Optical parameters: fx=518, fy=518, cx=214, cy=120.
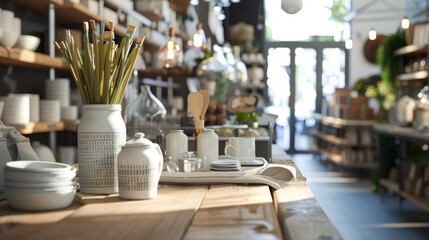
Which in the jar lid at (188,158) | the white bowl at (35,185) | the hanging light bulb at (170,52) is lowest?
the white bowl at (35,185)

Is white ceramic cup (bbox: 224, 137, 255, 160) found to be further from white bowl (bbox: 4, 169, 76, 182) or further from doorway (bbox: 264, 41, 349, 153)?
doorway (bbox: 264, 41, 349, 153)

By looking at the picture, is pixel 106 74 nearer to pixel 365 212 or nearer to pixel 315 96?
pixel 365 212

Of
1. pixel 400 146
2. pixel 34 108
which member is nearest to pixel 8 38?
pixel 34 108

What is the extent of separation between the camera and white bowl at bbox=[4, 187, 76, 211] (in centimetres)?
120

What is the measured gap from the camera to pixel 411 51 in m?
7.05

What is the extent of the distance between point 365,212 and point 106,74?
4737mm

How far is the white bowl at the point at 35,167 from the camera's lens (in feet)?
3.93

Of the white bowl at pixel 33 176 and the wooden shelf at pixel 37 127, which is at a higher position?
the wooden shelf at pixel 37 127

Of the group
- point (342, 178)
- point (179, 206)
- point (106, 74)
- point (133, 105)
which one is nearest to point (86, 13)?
point (133, 105)

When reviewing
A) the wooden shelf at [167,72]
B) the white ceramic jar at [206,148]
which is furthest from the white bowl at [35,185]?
the wooden shelf at [167,72]

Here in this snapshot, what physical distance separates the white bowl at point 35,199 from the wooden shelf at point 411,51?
243 inches

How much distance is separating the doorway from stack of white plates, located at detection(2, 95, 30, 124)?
361 inches

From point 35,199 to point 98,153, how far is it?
229mm

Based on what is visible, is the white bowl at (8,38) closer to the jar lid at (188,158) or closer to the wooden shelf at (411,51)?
the jar lid at (188,158)
